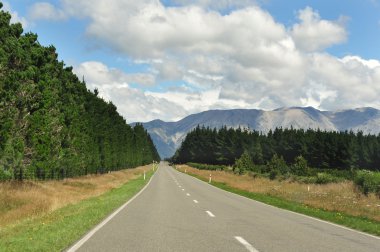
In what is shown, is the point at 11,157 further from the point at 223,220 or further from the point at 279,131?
the point at 279,131

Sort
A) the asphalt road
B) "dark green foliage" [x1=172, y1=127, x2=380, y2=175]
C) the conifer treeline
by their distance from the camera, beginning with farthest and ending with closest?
1. the conifer treeline
2. "dark green foliage" [x1=172, y1=127, x2=380, y2=175]
3. the asphalt road

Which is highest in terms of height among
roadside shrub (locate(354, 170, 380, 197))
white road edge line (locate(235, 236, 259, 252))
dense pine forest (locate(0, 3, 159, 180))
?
dense pine forest (locate(0, 3, 159, 180))

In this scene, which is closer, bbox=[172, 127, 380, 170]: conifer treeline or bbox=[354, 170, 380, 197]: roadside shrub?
bbox=[354, 170, 380, 197]: roadside shrub

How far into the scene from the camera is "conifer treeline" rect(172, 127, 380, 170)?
108 m

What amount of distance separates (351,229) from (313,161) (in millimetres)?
105678

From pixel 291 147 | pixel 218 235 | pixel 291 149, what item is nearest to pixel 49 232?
pixel 218 235

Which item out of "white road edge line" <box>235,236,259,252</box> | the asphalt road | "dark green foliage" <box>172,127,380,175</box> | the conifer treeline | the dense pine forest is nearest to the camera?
"white road edge line" <box>235,236,259,252</box>

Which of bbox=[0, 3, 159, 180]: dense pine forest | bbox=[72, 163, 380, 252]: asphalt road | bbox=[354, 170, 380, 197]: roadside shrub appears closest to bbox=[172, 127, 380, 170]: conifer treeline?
bbox=[0, 3, 159, 180]: dense pine forest

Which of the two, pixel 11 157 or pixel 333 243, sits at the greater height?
pixel 11 157

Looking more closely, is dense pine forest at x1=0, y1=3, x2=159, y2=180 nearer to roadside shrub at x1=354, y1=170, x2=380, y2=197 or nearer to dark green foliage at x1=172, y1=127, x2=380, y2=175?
roadside shrub at x1=354, y1=170, x2=380, y2=197

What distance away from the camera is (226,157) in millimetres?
141000

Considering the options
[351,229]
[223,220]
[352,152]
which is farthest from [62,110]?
[352,152]

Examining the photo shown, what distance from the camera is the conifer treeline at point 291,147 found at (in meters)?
108

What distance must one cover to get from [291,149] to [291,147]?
63 centimetres
